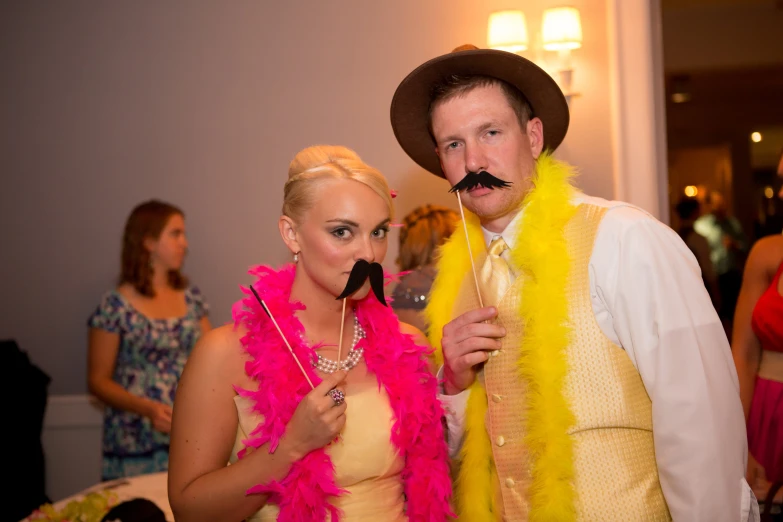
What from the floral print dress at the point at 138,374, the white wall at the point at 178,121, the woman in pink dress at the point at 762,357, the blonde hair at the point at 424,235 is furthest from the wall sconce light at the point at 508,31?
the floral print dress at the point at 138,374

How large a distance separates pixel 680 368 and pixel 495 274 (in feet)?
1.50

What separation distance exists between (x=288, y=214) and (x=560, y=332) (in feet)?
2.09

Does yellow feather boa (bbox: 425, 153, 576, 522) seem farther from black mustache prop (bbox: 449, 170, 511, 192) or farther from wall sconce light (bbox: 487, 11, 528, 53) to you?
wall sconce light (bbox: 487, 11, 528, 53)

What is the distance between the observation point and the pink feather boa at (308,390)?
1530 mm

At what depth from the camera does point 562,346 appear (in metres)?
1.47

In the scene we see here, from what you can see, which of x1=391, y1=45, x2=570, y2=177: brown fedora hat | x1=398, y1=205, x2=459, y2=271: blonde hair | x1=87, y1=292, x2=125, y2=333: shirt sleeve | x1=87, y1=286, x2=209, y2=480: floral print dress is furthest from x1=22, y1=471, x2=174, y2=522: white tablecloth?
x1=391, y1=45, x2=570, y2=177: brown fedora hat

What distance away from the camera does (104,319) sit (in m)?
3.22

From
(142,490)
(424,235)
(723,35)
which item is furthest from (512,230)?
(723,35)

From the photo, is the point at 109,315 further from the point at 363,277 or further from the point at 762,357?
the point at 762,357

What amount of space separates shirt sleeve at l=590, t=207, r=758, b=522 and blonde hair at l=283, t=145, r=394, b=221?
1.74 ft

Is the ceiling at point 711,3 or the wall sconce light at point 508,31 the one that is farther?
the ceiling at point 711,3

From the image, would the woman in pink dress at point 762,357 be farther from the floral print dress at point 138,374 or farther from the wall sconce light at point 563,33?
the floral print dress at point 138,374

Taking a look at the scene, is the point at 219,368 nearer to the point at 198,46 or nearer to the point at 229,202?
the point at 229,202

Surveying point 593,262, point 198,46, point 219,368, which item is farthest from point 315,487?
point 198,46
